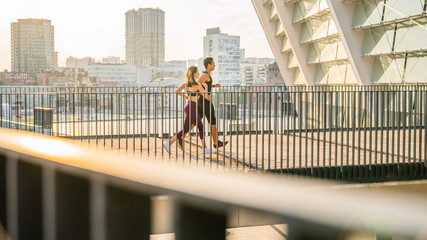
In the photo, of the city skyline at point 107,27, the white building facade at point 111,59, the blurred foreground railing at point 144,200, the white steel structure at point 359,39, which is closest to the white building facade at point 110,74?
the city skyline at point 107,27

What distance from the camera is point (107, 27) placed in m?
132

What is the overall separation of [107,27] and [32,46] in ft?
69.5

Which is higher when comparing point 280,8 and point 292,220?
point 280,8

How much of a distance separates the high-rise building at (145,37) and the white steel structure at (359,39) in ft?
414

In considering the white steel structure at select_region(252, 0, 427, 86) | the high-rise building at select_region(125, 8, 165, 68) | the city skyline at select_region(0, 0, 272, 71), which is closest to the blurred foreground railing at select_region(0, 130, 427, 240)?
the white steel structure at select_region(252, 0, 427, 86)

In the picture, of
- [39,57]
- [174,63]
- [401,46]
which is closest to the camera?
[401,46]

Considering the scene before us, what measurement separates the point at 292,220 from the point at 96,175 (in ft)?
2.48

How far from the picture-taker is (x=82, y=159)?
1563 millimetres

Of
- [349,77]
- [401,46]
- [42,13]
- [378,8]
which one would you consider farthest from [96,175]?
[42,13]

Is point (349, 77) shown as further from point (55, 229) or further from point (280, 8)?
point (55, 229)

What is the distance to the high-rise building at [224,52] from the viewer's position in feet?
387

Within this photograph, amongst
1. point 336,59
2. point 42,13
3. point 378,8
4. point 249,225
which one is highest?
point 42,13

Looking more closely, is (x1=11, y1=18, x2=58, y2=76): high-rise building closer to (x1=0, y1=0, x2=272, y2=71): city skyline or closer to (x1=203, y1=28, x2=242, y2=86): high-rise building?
(x1=0, y1=0, x2=272, y2=71): city skyline

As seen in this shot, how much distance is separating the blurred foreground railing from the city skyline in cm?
10468
